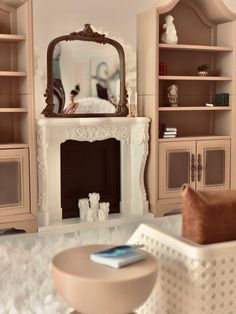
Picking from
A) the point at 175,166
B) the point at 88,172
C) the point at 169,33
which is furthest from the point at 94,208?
the point at 169,33

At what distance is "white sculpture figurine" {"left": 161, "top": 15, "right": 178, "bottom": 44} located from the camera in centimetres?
540

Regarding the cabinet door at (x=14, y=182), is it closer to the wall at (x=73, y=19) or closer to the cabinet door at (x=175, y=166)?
the wall at (x=73, y=19)

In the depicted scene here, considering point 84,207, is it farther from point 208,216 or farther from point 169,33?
point 208,216

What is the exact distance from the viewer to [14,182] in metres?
4.69

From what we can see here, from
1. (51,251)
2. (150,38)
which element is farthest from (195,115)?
(51,251)

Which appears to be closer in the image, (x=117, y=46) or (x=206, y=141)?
(x=117, y=46)

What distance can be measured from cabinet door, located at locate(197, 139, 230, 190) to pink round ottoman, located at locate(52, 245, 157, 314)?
11.5 ft

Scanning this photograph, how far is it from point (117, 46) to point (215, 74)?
140cm

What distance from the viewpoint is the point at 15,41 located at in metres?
4.85

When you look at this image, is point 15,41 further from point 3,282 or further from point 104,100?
point 3,282

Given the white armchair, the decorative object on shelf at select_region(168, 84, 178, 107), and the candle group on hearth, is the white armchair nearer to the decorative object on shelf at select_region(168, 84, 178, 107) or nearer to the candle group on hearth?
the candle group on hearth

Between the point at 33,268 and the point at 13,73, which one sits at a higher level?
the point at 13,73

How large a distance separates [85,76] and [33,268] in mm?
2264

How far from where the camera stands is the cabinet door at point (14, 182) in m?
4.64
